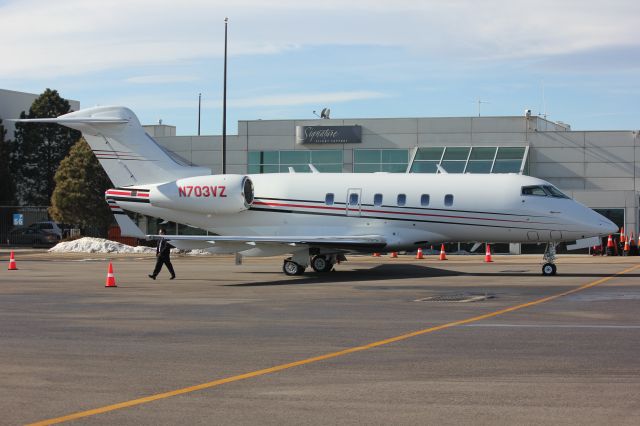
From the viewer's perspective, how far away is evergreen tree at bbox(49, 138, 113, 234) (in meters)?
59.7

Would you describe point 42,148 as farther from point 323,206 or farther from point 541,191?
point 541,191

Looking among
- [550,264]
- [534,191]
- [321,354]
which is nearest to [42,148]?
[534,191]

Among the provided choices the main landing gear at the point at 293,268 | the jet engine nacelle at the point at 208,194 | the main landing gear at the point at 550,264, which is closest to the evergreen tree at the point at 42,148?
the jet engine nacelle at the point at 208,194

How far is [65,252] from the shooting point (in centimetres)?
4962

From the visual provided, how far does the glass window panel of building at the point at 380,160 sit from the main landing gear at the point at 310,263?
74.8 feet

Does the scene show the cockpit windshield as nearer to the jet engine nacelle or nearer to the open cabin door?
the open cabin door

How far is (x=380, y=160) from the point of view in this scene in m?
53.6

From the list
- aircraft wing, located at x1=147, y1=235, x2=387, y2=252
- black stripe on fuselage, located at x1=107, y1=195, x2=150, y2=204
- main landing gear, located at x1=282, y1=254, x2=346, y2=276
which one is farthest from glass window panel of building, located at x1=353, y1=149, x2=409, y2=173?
aircraft wing, located at x1=147, y1=235, x2=387, y2=252

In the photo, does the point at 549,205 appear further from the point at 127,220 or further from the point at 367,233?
the point at 127,220

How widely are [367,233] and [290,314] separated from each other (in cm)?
1221

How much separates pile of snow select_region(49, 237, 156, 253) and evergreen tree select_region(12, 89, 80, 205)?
28.2m

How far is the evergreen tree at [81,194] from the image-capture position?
5966 centimetres

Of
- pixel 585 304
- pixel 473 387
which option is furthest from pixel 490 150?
pixel 473 387

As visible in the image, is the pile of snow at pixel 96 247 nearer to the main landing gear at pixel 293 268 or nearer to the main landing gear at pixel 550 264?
the main landing gear at pixel 293 268
